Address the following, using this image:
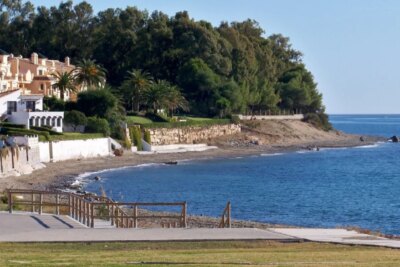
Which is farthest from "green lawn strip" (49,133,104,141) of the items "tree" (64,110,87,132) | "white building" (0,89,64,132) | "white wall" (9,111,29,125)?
"white wall" (9,111,29,125)

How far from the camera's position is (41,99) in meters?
104

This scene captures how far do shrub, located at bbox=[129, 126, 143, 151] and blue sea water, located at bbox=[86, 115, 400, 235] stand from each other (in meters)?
8.75

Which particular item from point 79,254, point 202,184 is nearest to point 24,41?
point 202,184

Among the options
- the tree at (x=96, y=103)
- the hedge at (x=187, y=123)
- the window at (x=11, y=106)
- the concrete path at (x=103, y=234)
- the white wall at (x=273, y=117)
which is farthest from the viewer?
the white wall at (x=273, y=117)

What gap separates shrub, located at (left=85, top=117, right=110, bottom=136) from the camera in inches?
4026

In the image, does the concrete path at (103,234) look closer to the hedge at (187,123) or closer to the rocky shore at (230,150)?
the rocky shore at (230,150)

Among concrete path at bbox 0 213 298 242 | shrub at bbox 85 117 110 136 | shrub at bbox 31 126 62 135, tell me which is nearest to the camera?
concrete path at bbox 0 213 298 242

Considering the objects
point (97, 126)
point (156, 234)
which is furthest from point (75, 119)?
point (156, 234)

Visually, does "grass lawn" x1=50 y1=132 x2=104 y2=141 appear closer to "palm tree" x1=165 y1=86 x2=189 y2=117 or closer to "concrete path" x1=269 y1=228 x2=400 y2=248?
"palm tree" x1=165 y1=86 x2=189 y2=117

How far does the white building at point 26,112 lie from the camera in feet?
320

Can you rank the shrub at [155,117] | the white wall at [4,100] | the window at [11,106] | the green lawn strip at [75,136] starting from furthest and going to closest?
the shrub at [155,117], the window at [11,106], the white wall at [4,100], the green lawn strip at [75,136]

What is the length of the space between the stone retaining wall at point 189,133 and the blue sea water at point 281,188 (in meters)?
10.6

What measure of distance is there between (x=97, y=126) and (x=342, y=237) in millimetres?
74509

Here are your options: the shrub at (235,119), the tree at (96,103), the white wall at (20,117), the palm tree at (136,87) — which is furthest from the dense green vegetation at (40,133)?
the shrub at (235,119)
